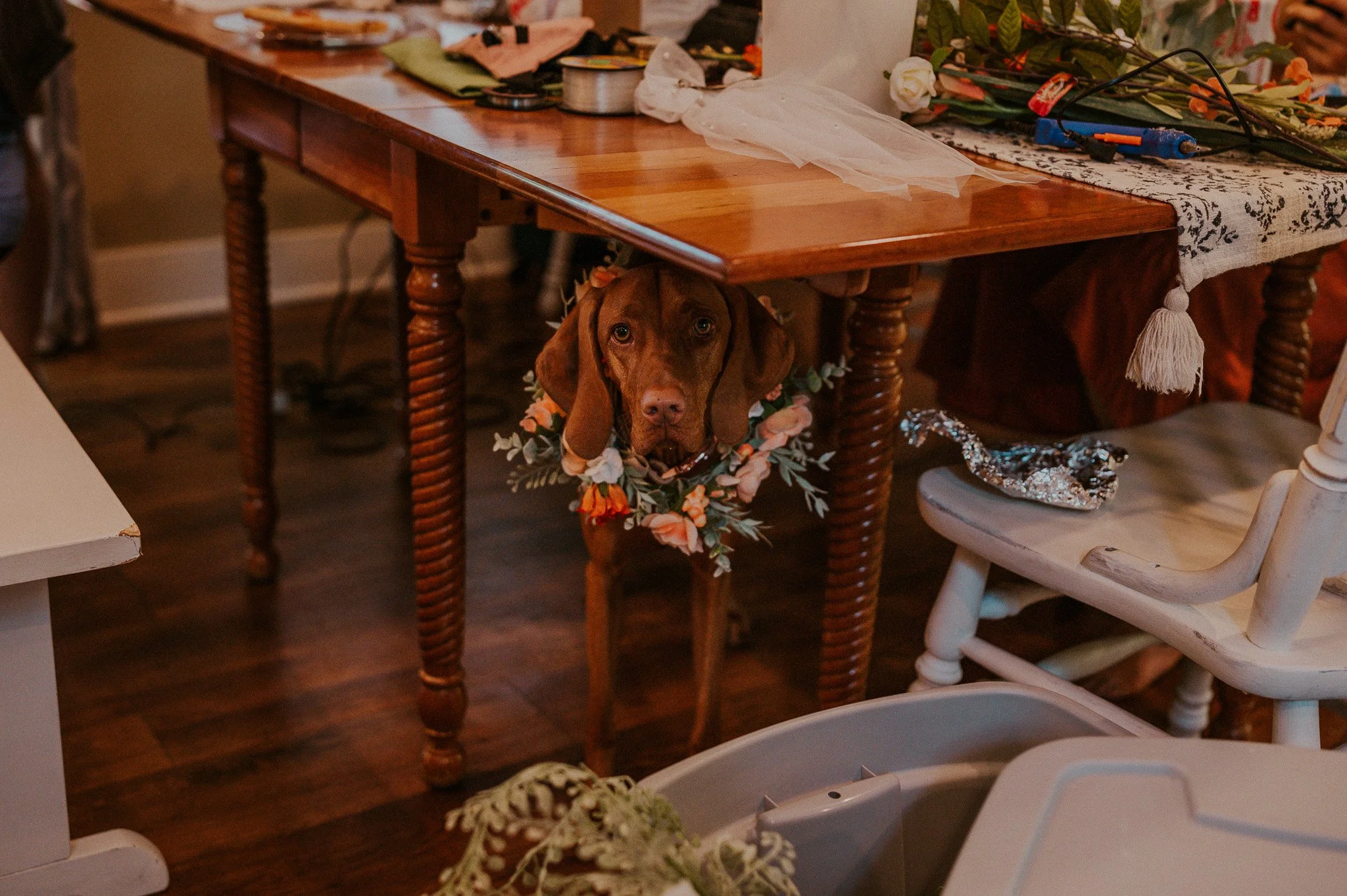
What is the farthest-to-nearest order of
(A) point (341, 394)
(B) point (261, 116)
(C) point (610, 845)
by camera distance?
(A) point (341, 394), (B) point (261, 116), (C) point (610, 845)

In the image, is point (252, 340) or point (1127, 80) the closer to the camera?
point (1127, 80)

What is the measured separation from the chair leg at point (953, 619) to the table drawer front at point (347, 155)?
2.36ft

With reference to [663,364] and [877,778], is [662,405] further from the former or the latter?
[877,778]

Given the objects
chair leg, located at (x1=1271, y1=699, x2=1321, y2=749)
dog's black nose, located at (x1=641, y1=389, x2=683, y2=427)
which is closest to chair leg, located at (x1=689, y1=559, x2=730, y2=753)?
dog's black nose, located at (x1=641, y1=389, x2=683, y2=427)

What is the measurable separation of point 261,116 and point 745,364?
0.90 meters

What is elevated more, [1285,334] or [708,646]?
[1285,334]

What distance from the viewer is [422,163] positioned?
1300 millimetres

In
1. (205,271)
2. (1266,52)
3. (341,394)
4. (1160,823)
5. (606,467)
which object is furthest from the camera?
(205,271)

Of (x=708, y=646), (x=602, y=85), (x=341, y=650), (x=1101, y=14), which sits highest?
(x=1101, y=14)

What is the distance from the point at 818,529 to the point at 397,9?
1.19 metres

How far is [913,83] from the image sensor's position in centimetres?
119

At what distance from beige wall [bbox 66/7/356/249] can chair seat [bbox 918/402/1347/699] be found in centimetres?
263

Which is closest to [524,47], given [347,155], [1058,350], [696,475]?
[347,155]

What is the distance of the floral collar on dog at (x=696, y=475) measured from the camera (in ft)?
4.02
